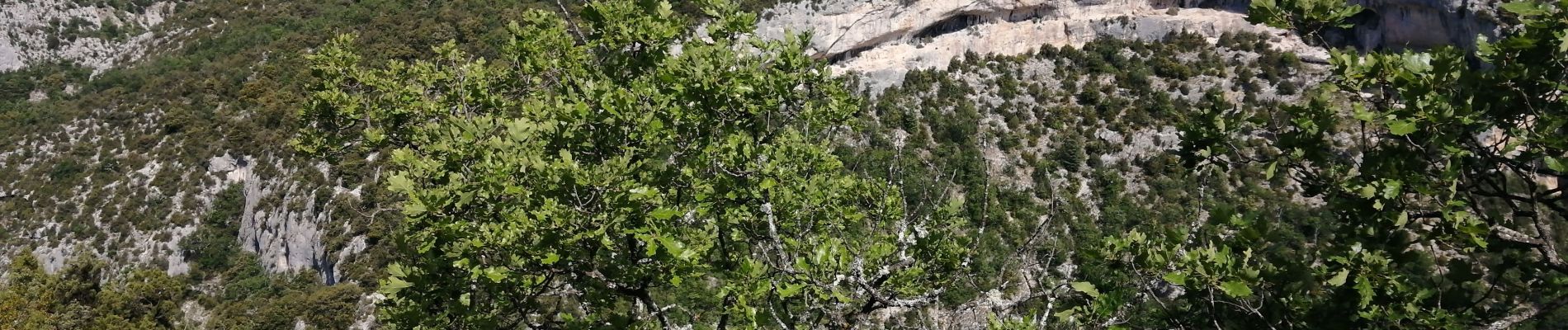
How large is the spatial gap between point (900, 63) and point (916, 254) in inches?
1564

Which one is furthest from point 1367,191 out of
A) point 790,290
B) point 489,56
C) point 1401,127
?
point 489,56

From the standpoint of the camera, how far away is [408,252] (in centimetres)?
603

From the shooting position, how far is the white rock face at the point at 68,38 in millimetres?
59906

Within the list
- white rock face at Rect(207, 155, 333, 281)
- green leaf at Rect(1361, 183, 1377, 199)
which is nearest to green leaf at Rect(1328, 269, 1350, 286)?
green leaf at Rect(1361, 183, 1377, 199)

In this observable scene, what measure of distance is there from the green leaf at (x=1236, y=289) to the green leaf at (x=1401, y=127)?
729mm

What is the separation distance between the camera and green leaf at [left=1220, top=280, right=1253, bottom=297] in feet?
9.48

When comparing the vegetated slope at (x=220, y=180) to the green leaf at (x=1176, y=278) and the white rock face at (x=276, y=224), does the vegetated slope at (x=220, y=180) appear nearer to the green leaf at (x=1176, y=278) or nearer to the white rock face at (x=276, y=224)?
the white rock face at (x=276, y=224)

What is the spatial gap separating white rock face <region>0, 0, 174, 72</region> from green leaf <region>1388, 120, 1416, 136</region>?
70732mm

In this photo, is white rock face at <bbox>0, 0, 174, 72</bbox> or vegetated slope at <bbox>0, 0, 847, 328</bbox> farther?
white rock face at <bbox>0, 0, 174, 72</bbox>

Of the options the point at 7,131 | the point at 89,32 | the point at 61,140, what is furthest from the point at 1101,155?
the point at 89,32

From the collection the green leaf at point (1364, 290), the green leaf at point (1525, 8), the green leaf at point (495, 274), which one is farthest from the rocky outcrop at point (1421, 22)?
the green leaf at point (495, 274)

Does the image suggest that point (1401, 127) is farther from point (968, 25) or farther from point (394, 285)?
point (968, 25)

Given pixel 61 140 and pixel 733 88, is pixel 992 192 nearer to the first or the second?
pixel 733 88

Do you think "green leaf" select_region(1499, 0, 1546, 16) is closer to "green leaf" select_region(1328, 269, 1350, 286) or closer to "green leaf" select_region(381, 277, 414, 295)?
"green leaf" select_region(1328, 269, 1350, 286)
